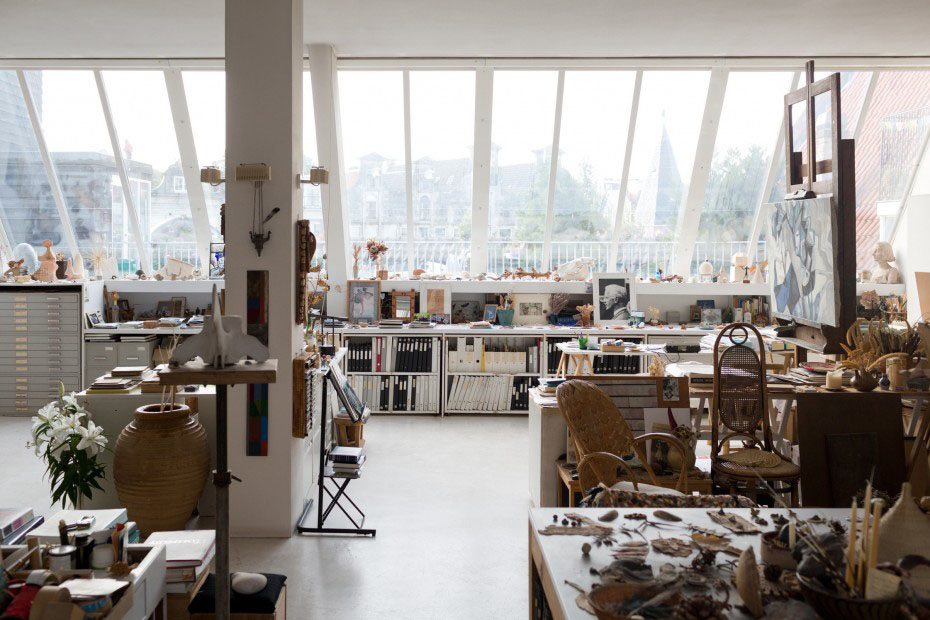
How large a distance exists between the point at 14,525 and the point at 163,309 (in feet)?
19.5

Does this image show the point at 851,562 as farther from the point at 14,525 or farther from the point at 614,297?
the point at 614,297

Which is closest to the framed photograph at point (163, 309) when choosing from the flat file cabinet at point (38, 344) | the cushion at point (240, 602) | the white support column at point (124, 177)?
the white support column at point (124, 177)

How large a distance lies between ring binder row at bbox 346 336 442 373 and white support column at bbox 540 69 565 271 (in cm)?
190

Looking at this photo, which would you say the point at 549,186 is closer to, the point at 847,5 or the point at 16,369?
the point at 847,5

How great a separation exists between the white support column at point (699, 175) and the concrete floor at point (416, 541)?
3388 millimetres

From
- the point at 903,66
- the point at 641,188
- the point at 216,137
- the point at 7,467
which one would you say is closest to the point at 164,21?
the point at 216,137

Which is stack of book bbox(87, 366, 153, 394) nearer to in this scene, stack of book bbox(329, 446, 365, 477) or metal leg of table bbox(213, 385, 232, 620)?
stack of book bbox(329, 446, 365, 477)

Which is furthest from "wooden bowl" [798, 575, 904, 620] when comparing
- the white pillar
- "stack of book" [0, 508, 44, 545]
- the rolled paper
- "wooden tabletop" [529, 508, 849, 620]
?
the white pillar

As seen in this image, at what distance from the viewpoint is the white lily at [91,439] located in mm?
4391

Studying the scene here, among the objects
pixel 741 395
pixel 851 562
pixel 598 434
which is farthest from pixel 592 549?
pixel 741 395

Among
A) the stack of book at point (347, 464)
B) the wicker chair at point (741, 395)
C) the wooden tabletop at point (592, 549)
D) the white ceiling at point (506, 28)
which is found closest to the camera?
the wooden tabletop at point (592, 549)

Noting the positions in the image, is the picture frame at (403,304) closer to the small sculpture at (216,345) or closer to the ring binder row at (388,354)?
the ring binder row at (388,354)

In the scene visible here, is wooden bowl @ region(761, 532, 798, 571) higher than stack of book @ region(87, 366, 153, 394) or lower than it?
lower

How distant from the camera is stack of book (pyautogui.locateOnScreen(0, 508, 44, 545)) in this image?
9.96 feet
